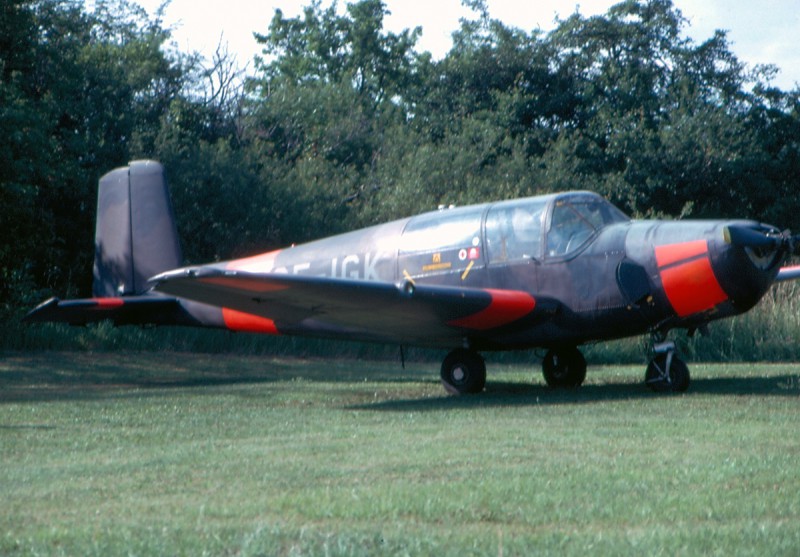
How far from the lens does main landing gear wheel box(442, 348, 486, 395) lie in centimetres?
1198

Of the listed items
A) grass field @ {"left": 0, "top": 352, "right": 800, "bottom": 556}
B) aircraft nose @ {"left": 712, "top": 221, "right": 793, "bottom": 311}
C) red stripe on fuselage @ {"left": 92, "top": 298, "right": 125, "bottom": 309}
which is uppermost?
aircraft nose @ {"left": 712, "top": 221, "right": 793, "bottom": 311}

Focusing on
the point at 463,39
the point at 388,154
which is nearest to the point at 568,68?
the point at 463,39

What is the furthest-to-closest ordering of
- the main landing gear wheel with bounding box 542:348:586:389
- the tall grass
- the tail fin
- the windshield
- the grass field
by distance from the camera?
the tall grass, the tail fin, the main landing gear wheel with bounding box 542:348:586:389, the windshield, the grass field

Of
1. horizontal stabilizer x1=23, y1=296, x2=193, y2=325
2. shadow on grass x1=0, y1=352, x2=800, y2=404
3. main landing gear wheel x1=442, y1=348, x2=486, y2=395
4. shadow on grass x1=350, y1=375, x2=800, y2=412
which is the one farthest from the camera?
horizontal stabilizer x1=23, y1=296, x2=193, y2=325

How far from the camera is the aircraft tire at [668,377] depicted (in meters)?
11.2

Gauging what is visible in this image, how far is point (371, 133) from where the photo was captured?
1473 inches

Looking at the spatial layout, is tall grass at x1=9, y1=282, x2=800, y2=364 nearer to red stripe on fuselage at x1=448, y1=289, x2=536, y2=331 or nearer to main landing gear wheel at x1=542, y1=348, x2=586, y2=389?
main landing gear wheel at x1=542, y1=348, x2=586, y2=389

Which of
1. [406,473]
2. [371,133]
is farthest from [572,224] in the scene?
[371,133]

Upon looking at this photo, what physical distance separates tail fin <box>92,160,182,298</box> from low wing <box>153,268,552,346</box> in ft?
12.2

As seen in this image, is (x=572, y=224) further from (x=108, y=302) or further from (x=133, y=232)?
(x=133, y=232)

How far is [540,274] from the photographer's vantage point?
11594mm

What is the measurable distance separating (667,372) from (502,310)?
183 cm

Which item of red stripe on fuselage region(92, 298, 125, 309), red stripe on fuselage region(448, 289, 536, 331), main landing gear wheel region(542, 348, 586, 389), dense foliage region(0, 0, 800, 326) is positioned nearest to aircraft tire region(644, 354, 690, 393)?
red stripe on fuselage region(448, 289, 536, 331)

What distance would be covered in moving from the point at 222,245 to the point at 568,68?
17280mm
